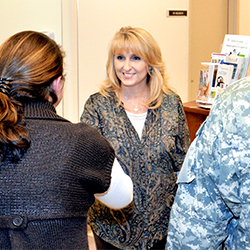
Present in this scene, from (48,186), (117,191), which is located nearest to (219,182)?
(117,191)

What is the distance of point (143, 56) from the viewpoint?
238cm

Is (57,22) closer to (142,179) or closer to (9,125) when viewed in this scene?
(142,179)

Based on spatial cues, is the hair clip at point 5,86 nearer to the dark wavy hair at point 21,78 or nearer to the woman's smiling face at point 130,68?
the dark wavy hair at point 21,78

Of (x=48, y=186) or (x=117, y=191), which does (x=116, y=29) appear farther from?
(x=48, y=186)

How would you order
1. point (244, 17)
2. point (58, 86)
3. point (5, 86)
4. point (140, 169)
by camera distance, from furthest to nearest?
point (244, 17), point (140, 169), point (58, 86), point (5, 86)

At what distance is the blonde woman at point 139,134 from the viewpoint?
2.22m

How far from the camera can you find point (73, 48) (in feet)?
10.1

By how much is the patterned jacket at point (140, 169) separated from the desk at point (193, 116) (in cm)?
21

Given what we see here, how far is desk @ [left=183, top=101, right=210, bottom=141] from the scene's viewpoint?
8.22ft

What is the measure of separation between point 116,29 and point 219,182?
2.27 m

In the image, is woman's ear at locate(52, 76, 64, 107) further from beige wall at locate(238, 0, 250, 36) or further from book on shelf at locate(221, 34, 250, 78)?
beige wall at locate(238, 0, 250, 36)

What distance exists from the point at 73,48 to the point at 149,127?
3.63 feet

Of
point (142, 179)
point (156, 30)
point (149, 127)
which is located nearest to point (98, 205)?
point (142, 179)

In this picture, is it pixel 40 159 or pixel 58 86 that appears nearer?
pixel 40 159
